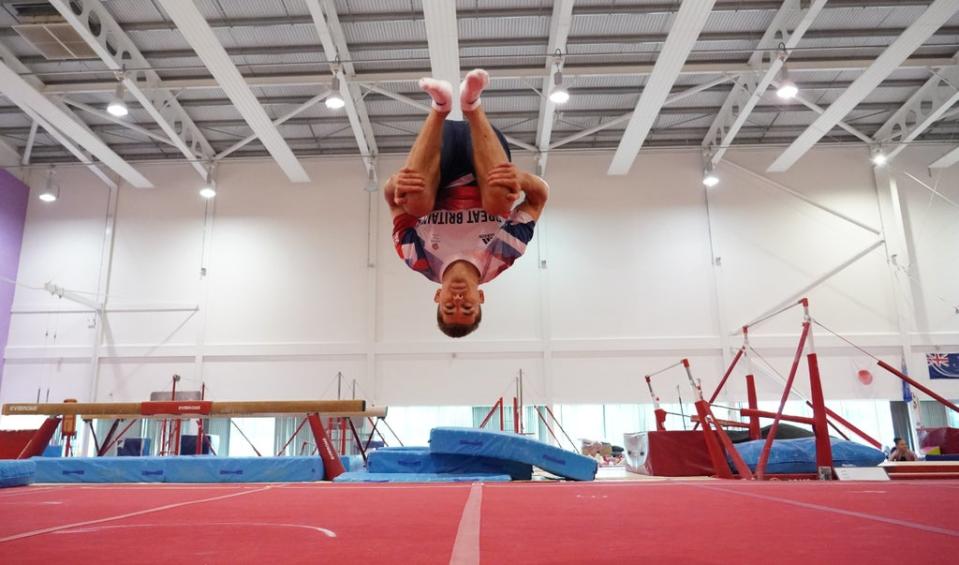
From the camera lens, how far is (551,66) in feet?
36.1

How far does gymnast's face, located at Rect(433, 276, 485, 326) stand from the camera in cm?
320

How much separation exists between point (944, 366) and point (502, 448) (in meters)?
11.4

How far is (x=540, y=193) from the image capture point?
3.58 meters

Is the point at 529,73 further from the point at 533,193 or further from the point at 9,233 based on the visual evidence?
the point at 9,233

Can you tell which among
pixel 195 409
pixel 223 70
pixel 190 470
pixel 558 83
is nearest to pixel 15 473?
pixel 190 470

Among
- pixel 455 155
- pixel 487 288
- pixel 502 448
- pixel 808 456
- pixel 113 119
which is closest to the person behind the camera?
pixel 455 155

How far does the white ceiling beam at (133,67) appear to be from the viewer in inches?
385

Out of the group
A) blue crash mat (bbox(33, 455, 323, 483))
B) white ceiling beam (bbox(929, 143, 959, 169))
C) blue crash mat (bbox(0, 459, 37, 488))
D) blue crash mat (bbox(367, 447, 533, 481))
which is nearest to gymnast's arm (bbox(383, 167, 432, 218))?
blue crash mat (bbox(367, 447, 533, 481))

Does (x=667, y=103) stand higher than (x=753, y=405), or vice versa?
(x=667, y=103)

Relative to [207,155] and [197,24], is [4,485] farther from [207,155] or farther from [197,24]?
[207,155]

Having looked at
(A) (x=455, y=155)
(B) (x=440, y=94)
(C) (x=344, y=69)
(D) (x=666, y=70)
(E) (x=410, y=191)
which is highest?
(C) (x=344, y=69)

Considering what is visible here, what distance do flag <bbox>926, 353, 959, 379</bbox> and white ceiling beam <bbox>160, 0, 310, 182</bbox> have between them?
13988 millimetres

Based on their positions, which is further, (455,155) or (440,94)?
(455,155)

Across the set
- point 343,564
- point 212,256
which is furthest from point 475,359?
point 343,564
